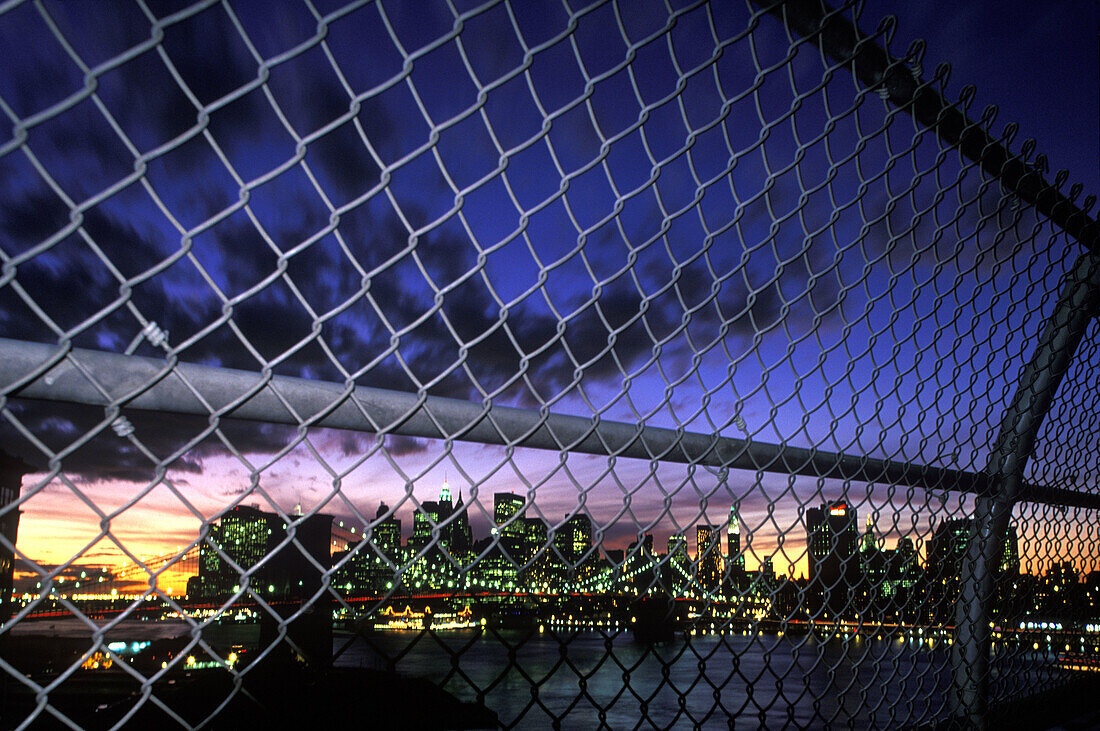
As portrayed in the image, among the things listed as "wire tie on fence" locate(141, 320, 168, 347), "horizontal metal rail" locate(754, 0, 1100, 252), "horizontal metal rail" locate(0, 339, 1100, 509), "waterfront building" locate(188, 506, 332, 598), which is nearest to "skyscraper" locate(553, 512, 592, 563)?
"horizontal metal rail" locate(0, 339, 1100, 509)

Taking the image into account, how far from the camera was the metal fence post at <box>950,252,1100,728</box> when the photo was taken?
2.11 m

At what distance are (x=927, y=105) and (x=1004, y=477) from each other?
127 centimetres

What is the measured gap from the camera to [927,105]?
1677mm

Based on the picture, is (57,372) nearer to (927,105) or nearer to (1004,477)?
(927,105)

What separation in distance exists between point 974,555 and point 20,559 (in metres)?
2.47

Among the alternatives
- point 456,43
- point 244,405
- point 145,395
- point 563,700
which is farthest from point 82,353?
point 563,700

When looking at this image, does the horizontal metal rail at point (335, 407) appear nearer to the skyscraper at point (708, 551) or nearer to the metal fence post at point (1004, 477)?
the skyscraper at point (708, 551)

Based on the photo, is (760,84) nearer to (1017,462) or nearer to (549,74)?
(549,74)

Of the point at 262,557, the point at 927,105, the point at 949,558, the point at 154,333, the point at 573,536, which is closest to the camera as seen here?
the point at 154,333

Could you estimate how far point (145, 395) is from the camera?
0.91 meters

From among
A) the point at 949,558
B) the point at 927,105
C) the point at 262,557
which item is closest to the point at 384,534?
the point at 262,557

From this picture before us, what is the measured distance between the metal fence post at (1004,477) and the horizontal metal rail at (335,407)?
0.93m

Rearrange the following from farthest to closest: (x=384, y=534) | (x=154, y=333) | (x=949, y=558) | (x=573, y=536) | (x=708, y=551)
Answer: (x=384, y=534) → (x=573, y=536) → (x=949, y=558) → (x=708, y=551) → (x=154, y=333)

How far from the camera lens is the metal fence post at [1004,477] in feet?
6.91
